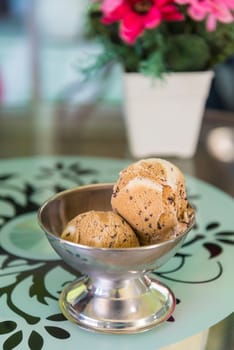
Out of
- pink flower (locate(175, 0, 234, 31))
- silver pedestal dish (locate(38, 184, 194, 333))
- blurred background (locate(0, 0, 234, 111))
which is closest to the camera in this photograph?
silver pedestal dish (locate(38, 184, 194, 333))

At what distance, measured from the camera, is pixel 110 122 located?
148 centimetres

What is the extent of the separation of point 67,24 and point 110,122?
2.06 m

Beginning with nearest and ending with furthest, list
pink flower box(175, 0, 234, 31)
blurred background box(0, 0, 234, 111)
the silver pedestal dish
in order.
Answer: the silver pedestal dish
pink flower box(175, 0, 234, 31)
blurred background box(0, 0, 234, 111)

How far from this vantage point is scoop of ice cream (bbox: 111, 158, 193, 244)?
686 millimetres

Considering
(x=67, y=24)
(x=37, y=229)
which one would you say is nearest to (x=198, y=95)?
(x=37, y=229)

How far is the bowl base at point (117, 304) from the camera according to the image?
67 centimetres

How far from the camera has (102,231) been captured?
0.67 metres

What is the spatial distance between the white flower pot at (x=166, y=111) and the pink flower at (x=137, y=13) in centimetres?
14

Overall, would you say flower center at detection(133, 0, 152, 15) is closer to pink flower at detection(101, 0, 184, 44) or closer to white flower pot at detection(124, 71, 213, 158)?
pink flower at detection(101, 0, 184, 44)

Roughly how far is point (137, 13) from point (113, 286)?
0.55 m

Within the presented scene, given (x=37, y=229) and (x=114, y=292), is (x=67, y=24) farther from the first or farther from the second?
(x=114, y=292)

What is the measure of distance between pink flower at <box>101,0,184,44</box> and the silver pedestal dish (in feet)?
1.35

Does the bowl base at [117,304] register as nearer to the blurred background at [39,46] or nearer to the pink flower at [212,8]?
the pink flower at [212,8]

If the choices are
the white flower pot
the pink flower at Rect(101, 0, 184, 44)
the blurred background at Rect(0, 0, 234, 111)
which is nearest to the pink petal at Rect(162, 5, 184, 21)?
the pink flower at Rect(101, 0, 184, 44)
